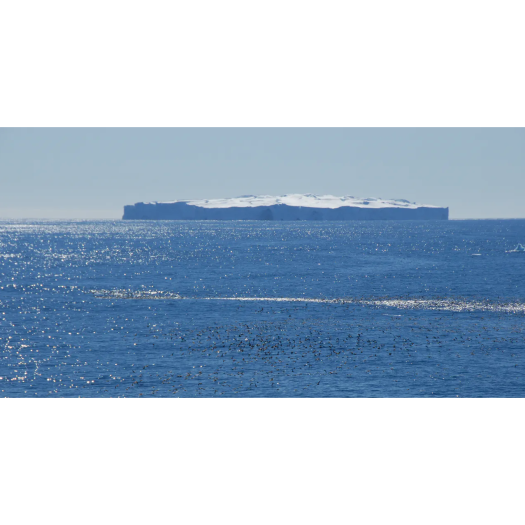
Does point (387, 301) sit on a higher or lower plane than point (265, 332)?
higher

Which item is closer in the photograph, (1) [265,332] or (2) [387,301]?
(1) [265,332]

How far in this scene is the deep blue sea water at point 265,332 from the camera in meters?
49.1

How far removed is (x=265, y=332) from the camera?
67688 millimetres

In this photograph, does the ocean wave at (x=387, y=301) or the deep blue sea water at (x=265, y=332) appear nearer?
the deep blue sea water at (x=265, y=332)

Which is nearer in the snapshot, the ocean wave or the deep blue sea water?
the deep blue sea water

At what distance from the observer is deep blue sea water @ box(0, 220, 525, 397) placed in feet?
161
